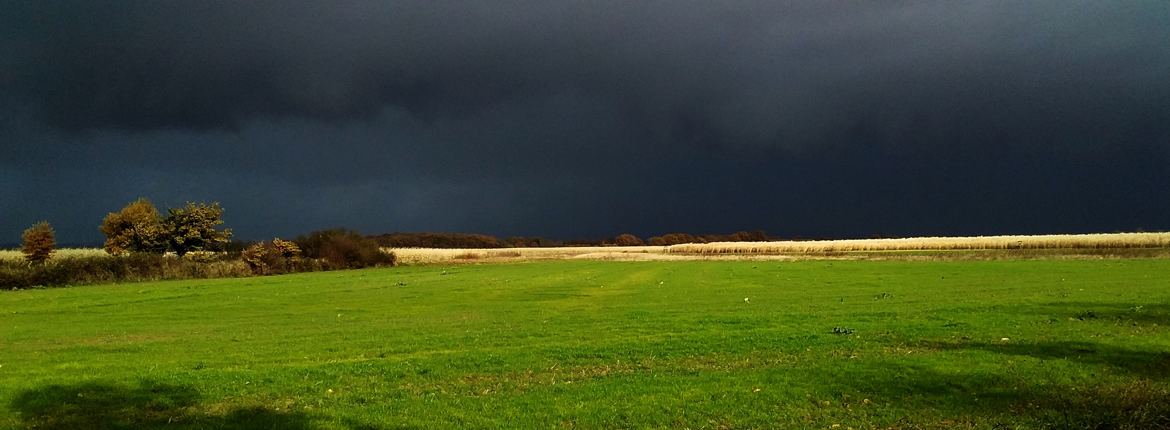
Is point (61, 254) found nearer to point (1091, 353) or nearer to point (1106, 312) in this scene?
point (1106, 312)

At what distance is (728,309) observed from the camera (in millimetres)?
28781

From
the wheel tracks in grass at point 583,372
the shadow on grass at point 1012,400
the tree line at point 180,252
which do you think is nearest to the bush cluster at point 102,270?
the tree line at point 180,252

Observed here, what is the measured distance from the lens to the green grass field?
462 inches

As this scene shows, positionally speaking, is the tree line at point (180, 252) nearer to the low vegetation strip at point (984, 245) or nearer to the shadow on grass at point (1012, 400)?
the low vegetation strip at point (984, 245)

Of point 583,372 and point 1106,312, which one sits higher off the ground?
point 583,372

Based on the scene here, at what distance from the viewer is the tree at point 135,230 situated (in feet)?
295

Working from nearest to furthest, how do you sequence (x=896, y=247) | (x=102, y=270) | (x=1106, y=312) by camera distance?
(x=1106, y=312), (x=102, y=270), (x=896, y=247)

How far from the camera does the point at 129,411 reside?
12656 millimetres

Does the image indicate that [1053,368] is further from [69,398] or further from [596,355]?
[69,398]

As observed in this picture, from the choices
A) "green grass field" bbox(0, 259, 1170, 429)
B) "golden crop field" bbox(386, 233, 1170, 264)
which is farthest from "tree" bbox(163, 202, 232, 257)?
"green grass field" bbox(0, 259, 1170, 429)

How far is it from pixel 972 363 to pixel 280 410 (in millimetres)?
14360

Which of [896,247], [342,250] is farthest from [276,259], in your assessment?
[896,247]

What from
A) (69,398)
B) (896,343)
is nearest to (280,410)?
(69,398)

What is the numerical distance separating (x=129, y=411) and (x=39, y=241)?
300 ft
